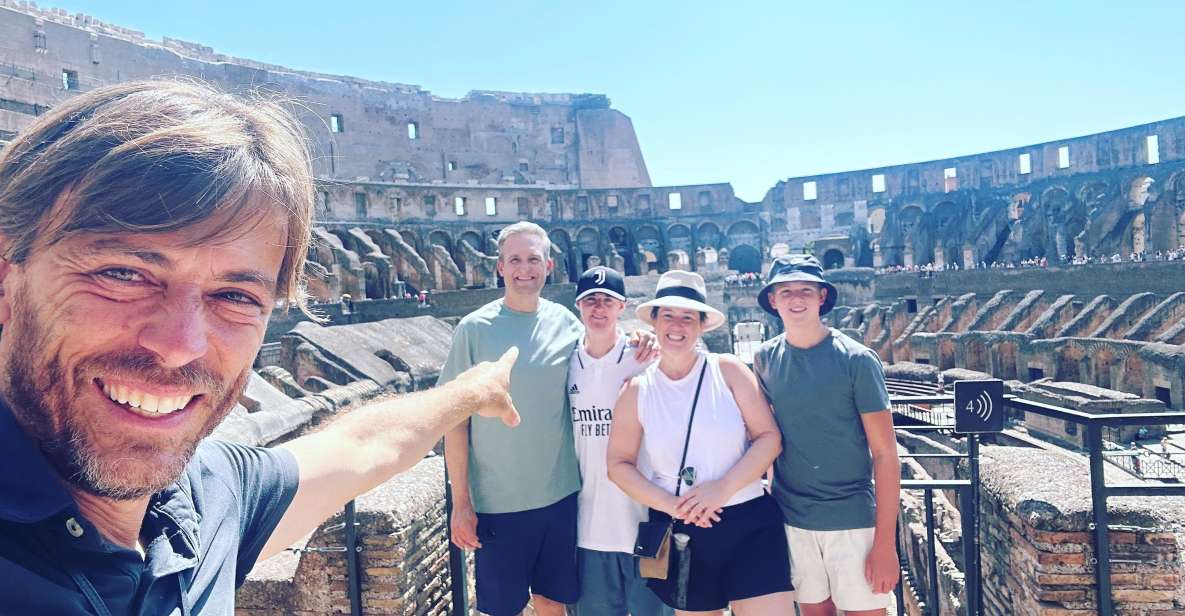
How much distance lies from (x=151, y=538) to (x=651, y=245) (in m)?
37.2

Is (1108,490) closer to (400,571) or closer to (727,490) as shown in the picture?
(727,490)

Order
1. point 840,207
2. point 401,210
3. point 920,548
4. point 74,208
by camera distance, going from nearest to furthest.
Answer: point 74,208
point 920,548
point 401,210
point 840,207

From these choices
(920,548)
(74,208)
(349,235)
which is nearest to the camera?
(74,208)

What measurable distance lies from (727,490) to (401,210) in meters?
30.8

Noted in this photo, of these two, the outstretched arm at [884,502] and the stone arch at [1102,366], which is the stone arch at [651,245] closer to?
the stone arch at [1102,366]

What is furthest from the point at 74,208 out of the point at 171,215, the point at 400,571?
the point at 400,571

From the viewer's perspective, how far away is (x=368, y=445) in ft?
6.57

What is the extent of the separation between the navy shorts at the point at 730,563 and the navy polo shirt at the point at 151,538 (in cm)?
184

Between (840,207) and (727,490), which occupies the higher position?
(840,207)

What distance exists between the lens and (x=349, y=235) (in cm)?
2761

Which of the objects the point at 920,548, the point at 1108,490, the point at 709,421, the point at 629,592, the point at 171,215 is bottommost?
the point at 920,548

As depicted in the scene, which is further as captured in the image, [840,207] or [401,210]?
[840,207]

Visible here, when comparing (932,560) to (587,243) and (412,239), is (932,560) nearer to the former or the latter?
(412,239)

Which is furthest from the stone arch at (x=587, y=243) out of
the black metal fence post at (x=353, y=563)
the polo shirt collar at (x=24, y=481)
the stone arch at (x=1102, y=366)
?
the polo shirt collar at (x=24, y=481)
